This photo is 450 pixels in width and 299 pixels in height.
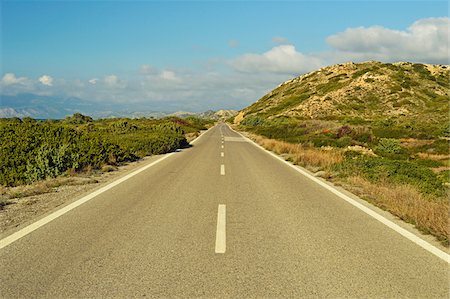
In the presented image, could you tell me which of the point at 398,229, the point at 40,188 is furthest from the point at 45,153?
the point at 398,229

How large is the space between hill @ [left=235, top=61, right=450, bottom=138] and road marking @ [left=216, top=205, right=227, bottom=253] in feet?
195

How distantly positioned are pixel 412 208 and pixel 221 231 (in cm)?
389

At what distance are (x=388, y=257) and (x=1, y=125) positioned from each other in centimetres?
1353

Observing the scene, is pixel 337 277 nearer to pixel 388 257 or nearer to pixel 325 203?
pixel 388 257

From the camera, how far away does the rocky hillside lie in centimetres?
7412

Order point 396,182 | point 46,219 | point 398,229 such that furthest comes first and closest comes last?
point 396,182 → point 46,219 → point 398,229

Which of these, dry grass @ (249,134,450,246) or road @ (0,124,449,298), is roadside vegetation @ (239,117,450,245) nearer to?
dry grass @ (249,134,450,246)

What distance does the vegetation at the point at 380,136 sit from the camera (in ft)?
29.9

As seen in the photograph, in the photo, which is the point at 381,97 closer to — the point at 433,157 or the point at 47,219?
the point at 433,157

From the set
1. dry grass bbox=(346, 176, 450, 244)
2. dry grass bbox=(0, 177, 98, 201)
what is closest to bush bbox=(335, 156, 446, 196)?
dry grass bbox=(346, 176, 450, 244)

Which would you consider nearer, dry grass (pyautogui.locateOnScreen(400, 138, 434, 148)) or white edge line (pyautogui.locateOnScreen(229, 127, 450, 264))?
white edge line (pyautogui.locateOnScreen(229, 127, 450, 264))

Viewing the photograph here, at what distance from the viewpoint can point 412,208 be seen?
7129 mm

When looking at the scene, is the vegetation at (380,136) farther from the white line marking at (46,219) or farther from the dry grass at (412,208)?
the white line marking at (46,219)

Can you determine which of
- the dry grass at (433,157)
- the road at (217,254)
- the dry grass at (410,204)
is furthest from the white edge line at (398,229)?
the dry grass at (433,157)
